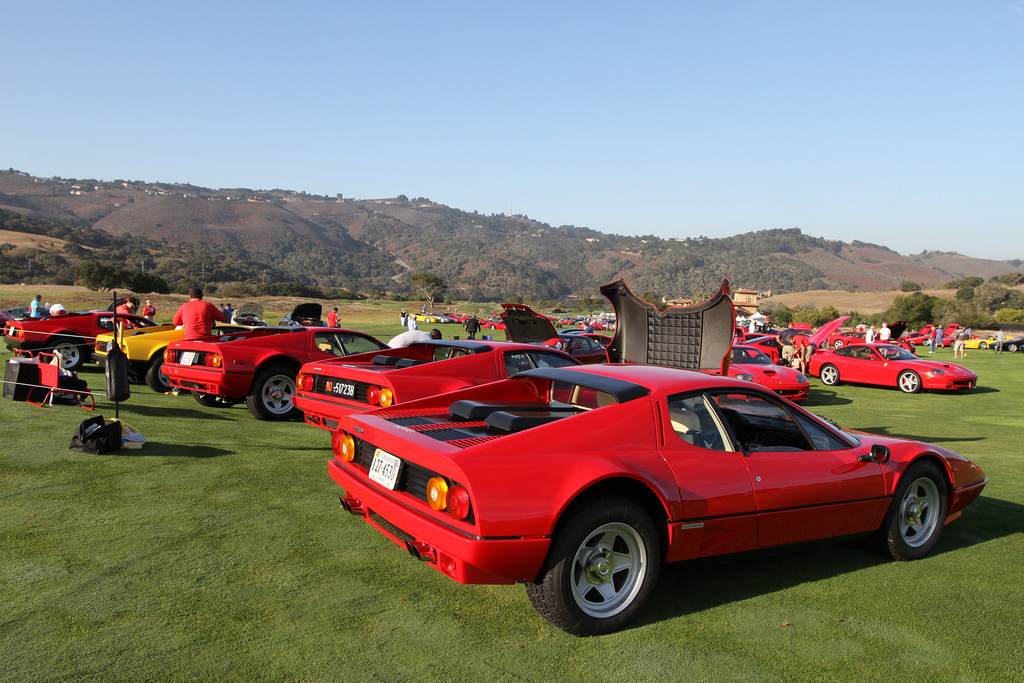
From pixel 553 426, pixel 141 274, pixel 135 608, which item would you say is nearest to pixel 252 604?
pixel 135 608

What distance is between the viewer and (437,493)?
3.15 meters

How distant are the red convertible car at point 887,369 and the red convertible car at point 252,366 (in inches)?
567

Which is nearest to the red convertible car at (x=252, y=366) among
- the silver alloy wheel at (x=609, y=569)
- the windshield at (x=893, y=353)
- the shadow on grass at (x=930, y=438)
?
the silver alloy wheel at (x=609, y=569)

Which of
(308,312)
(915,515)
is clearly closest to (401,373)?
(915,515)

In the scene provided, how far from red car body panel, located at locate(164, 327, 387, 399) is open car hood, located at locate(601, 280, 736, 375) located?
4056 mm

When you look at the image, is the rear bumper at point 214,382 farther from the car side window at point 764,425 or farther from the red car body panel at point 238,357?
the car side window at point 764,425

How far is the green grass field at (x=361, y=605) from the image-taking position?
2.92m

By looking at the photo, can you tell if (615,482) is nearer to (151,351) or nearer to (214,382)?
(214,382)

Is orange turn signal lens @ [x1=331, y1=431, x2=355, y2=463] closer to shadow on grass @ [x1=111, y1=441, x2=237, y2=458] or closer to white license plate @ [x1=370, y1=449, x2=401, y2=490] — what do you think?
white license plate @ [x1=370, y1=449, x2=401, y2=490]

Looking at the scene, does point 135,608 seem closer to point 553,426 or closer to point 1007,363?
point 553,426

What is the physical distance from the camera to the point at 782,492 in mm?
3775

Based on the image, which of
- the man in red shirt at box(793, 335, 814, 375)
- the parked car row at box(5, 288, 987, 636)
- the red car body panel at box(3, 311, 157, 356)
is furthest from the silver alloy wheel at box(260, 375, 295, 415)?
the man in red shirt at box(793, 335, 814, 375)

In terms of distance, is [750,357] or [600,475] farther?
[750,357]

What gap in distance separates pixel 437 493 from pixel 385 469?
0.56m
